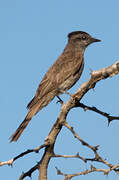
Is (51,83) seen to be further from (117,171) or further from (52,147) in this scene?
(117,171)

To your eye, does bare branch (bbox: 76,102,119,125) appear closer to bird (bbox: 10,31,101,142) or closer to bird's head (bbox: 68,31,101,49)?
bird (bbox: 10,31,101,142)

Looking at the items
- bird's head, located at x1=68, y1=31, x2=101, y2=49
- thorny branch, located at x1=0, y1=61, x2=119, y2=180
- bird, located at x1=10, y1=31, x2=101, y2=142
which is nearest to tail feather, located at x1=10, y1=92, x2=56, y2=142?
bird, located at x1=10, y1=31, x2=101, y2=142

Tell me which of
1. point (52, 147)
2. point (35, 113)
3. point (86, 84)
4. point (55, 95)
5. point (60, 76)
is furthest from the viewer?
point (60, 76)

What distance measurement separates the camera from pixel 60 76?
9.03 m

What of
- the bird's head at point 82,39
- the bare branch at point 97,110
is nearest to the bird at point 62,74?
the bird's head at point 82,39

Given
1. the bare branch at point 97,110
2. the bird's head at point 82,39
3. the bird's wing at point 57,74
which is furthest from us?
the bird's head at point 82,39

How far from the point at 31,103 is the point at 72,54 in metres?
2.68

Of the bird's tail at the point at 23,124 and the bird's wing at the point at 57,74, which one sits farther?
the bird's wing at the point at 57,74

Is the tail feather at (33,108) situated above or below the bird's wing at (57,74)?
below

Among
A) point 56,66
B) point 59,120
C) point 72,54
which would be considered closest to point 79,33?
point 72,54

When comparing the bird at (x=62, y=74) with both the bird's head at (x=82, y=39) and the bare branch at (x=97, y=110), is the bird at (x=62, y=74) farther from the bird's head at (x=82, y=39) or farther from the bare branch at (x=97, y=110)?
the bare branch at (x=97, y=110)

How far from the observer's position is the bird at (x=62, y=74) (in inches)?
311

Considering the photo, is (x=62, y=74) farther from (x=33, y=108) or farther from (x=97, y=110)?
(x=97, y=110)

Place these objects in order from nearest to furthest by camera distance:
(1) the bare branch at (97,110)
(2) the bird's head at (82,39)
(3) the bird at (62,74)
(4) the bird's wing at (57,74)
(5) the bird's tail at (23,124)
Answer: (1) the bare branch at (97,110) → (5) the bird's tail at (23,124) → (3) the bird at (62,74) → (4) the bird's wing at (57,74) → (2) the bird's head at (82,39)
